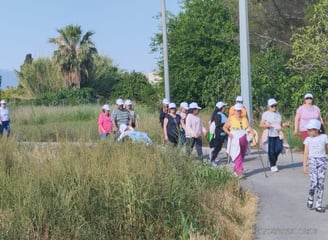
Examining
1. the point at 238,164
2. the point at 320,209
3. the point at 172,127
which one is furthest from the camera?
the point at 172,127

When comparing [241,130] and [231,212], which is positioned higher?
[241,130]

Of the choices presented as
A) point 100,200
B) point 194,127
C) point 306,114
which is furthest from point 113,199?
point 306,114

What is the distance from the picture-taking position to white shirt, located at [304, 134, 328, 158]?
939cm

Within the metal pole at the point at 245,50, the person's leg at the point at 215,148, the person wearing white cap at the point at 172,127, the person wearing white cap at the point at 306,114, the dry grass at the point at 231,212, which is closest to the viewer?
the dry grass at the point at 231,212

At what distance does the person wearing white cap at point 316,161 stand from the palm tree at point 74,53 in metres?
48.5

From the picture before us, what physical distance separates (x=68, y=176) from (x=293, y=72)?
17.3 m

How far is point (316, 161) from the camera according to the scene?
9.43 metres

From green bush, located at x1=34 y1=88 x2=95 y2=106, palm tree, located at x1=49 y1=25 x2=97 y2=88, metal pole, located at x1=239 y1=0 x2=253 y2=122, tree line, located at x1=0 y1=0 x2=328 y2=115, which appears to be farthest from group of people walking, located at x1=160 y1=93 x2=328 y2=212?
palm tree, located at x1=49 y1=25 x2=97 y2=88

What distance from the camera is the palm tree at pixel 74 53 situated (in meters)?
57.3

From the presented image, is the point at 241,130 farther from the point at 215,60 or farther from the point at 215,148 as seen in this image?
the point at 215,60

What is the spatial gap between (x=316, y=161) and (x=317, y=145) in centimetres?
23

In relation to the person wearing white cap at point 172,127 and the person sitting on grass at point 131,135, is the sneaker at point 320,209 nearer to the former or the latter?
the person sitting on grass at point 131,135

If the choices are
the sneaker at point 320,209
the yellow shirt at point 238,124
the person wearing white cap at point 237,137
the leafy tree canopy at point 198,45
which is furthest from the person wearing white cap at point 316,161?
the leafy tree canopy at point 198,45

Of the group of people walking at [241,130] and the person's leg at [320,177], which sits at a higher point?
the group of people walking at [241,130]
